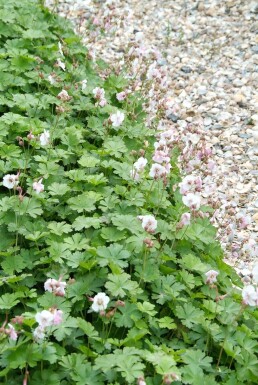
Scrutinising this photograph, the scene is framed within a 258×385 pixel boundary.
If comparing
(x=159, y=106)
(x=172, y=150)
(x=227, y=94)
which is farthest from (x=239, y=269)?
(x=227, y=94)

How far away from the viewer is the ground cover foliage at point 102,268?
95.7 inches

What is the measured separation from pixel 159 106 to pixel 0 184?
109 centimetres


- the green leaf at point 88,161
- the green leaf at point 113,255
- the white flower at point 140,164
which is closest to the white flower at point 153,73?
the green leaf at point 88,161

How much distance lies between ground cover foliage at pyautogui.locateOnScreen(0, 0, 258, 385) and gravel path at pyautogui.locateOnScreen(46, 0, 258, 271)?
0.78 meters

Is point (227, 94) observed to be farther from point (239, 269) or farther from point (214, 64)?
point (239, 269)

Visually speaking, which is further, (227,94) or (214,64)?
(214,64)

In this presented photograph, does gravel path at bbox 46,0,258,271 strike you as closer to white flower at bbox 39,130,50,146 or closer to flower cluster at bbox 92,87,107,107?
flower cluster at bbox 92,87,107,107

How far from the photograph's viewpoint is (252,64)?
5758 millimetres

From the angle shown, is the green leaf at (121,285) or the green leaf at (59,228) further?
the green leaf at (59,228)

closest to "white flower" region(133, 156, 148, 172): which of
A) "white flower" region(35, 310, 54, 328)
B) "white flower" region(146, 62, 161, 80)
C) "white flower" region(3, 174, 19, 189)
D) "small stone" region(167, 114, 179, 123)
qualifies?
"white flower" region(3, 174, 19, 189)

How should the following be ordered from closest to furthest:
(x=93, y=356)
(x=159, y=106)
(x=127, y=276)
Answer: (x=93, y=356) → (x=127, y=276) → (x=159, y=106)

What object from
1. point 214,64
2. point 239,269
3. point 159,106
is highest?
point 159,106

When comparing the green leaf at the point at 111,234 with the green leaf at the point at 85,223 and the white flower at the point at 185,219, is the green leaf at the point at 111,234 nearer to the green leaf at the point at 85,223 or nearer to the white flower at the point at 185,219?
the green leaf at the point at 85,223

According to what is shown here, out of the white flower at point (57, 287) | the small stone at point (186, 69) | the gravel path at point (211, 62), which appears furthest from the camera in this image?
the small stone at point (186, 69)
